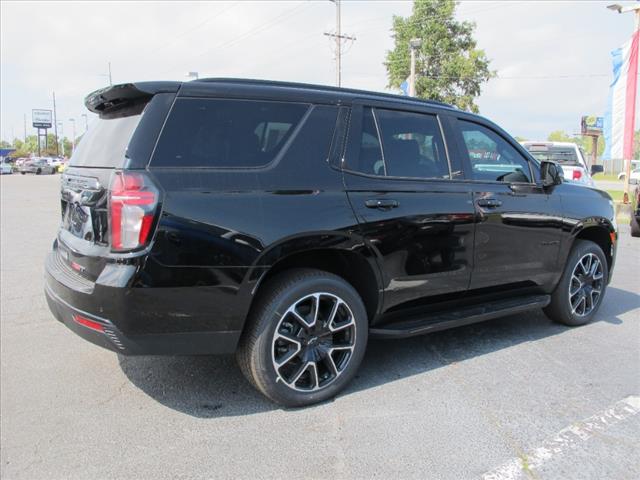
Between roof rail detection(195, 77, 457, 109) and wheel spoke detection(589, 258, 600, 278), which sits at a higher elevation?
roof rail detection(195, 77, 457, 109)

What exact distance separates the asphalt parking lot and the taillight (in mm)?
1106

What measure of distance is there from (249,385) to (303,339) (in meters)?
0.62

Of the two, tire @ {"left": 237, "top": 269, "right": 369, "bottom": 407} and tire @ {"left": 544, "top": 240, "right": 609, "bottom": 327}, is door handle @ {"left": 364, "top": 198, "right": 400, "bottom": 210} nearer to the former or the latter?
tire @ {"left": 237, "top": 269, "right": 369, "bottom": 407}

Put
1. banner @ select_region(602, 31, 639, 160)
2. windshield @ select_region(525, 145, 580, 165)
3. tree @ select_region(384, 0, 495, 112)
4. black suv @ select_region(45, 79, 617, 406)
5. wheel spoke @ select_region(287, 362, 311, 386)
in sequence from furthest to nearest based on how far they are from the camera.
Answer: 1. tree @ select_region(384, 0, 495, 112)
2. banner @ select_region(602, 31, 639, 160)
3. windshield @ select_region(525, 145, 580, 165)
4. wheel spoke @ select_region(287, 362, 311, 386)
5. black suv @ select_region(45, 79, 617, 406)

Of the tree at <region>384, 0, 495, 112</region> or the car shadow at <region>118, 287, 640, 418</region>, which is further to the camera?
the tree at <region>384, 0, 495, 112</region>

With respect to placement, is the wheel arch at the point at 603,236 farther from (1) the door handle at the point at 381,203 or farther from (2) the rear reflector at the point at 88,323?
(2) the rear reflector at the point at 88,323

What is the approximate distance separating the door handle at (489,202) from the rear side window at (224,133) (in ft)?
5.23

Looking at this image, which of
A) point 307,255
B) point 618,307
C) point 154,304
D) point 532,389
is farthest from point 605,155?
point 154,304

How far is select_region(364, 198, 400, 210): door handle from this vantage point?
326cm

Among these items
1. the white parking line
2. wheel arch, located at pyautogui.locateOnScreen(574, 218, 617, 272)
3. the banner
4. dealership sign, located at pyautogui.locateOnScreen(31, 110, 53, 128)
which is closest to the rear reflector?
the white parking line

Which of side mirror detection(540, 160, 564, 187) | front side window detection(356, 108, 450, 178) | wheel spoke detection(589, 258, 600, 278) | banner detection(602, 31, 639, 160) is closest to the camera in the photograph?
front side window detection(356, 108, 450, 178)

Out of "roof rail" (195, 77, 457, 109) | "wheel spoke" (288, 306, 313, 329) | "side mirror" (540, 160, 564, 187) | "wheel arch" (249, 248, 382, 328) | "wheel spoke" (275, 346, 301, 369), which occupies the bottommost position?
"wheel spoke" (275, 346, 301, 369)

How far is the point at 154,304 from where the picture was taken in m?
2.63

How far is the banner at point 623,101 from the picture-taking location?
41.1 ft
